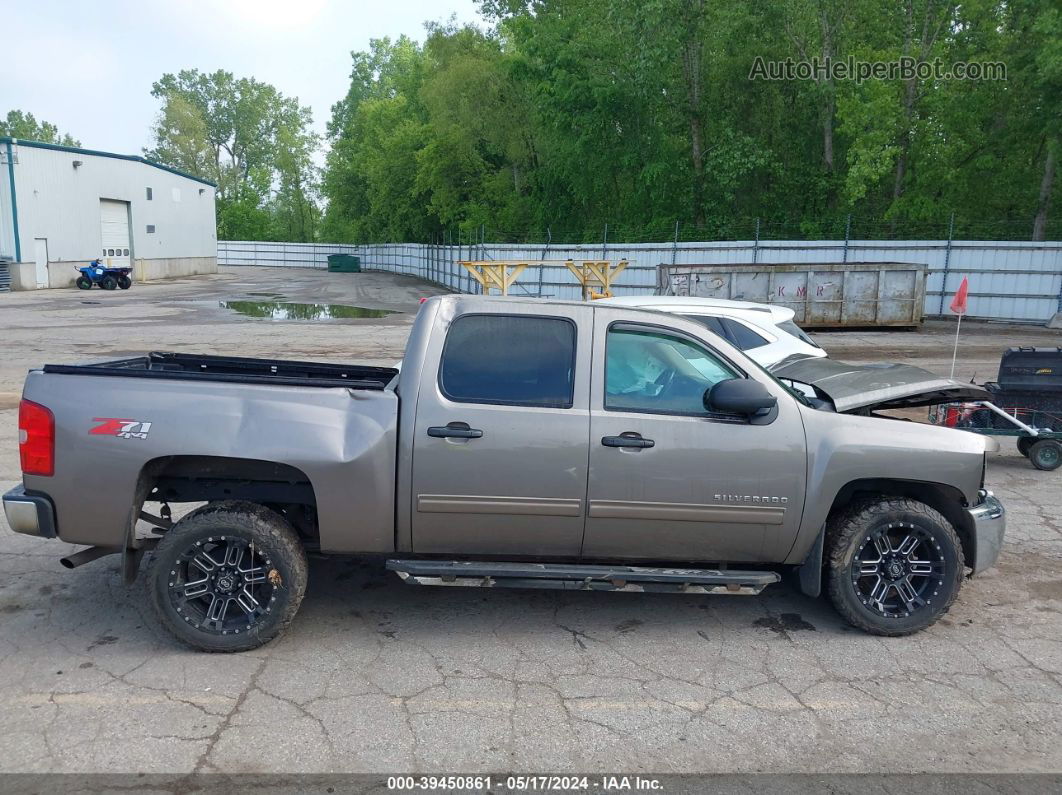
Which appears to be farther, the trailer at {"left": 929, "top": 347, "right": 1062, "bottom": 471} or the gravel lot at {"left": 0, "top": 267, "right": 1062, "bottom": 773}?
the trailer at {"left": 929, "top": 347, "right": 1062, "bottom": 471}

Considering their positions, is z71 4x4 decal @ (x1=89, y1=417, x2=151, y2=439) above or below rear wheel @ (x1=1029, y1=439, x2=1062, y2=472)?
above

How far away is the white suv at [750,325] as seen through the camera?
28.2 feet

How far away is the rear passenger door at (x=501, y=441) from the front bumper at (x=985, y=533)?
2260 millimetres

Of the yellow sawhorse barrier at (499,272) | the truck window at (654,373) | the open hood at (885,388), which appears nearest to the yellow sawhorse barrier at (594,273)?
the yellow sawhorse barrier at (499,272)

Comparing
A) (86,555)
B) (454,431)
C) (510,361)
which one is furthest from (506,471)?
(86,555)

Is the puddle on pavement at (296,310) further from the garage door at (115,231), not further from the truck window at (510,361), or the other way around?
the truck window at (510,361)

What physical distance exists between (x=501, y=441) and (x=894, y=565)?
2294 mm

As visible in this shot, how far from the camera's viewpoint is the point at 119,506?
14.2 ft

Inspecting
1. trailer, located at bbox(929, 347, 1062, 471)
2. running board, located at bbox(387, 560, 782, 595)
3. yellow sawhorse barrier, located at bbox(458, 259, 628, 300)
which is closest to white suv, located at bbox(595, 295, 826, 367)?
trailer, located at bbox(929, 347, 1062, 471)

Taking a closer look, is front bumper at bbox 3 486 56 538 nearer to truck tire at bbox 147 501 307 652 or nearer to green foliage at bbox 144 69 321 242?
truck tire at bbox 147 501 307 652

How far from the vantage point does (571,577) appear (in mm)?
4484

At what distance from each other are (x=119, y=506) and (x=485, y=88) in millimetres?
40018

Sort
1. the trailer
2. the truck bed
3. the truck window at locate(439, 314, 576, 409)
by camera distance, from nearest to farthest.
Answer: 1. the truck window at locate(439, 314, 576, 409)
2. the truck bed
3. the trailer

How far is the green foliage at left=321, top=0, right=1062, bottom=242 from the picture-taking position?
2736cm
